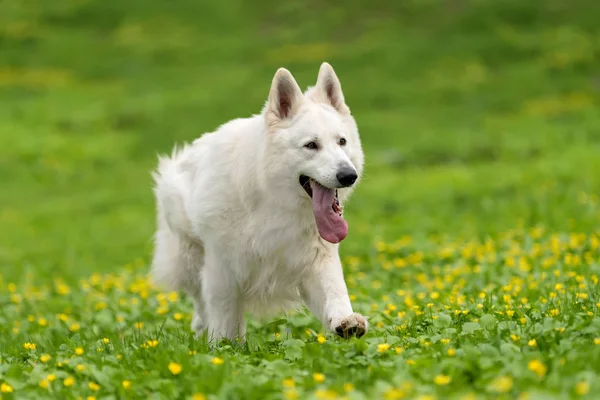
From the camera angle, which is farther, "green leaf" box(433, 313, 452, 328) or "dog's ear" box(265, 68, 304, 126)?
"dog's ear" box(265, 68, 304, 126)

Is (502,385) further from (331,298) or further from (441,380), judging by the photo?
(331,298)

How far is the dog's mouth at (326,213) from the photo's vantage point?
21.7ft

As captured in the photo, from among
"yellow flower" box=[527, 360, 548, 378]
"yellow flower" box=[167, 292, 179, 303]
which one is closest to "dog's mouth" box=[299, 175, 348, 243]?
"yellow flower" box=[527, 360, 548, 378]

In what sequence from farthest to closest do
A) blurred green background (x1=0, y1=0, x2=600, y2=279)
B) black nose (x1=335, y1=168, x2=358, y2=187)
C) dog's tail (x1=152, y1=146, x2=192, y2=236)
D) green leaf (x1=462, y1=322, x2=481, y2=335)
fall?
blurred green background (x1=0, y1=0, x2=600, y2=279), dog's tail (x1=152, y1=146, x2=192, y2=236), black nose (x1=335, y1=168, x2=358, y2=187), green leaf (x1=462, y1=322, x2=481, y2=335)

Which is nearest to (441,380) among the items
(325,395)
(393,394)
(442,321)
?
(393,394)

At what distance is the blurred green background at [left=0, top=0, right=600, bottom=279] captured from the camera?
17.0 metres

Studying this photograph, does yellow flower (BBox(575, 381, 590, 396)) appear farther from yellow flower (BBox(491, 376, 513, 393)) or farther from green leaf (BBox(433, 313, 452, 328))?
green leaf (BBox(433, 313, 452, 328))

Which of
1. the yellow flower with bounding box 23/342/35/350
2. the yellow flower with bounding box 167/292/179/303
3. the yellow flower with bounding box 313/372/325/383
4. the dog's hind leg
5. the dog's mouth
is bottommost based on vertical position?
the yellow flower with bounding box 167/292/179/303


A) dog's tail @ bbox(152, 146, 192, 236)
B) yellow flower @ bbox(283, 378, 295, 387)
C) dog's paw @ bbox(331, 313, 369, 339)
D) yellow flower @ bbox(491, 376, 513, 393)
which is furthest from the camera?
dog's tail @ bbox(152, 146, 192, 236)

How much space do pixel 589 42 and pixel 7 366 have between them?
30.9 m

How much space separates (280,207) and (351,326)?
119 centimetres

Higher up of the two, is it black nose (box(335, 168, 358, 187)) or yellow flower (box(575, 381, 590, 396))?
black nose (box(335, 168, 358, 187))

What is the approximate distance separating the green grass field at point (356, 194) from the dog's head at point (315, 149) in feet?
3.26

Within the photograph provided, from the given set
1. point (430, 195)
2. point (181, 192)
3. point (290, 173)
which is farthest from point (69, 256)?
point (290, 173)
